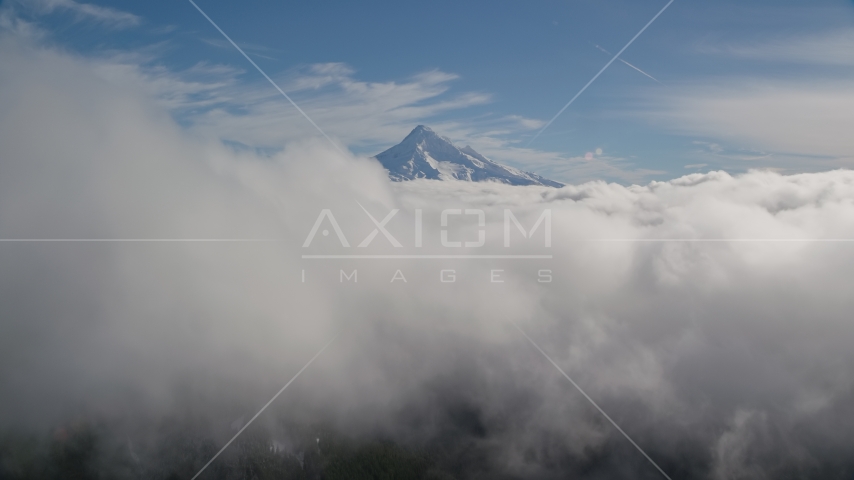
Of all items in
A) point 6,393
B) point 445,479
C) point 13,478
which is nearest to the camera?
point 13,478

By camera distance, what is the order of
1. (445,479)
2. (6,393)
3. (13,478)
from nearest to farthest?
(13,478) < (6,393) < (445,479)

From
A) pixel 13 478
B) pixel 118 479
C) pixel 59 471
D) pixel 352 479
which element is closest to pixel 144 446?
pixel 118 479

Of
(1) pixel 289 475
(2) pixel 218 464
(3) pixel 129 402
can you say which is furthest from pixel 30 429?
(1) pixel 289 475

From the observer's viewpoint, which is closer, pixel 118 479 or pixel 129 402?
pixel 118 479

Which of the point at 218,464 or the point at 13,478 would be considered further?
the point at 218,464

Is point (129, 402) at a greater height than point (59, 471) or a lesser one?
greater

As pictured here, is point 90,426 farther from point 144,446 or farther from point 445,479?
point 445,479

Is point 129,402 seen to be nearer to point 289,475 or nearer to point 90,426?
point 90,426

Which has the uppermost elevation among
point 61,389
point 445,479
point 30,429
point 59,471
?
point 61,389

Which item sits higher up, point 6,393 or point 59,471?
point 6,393
